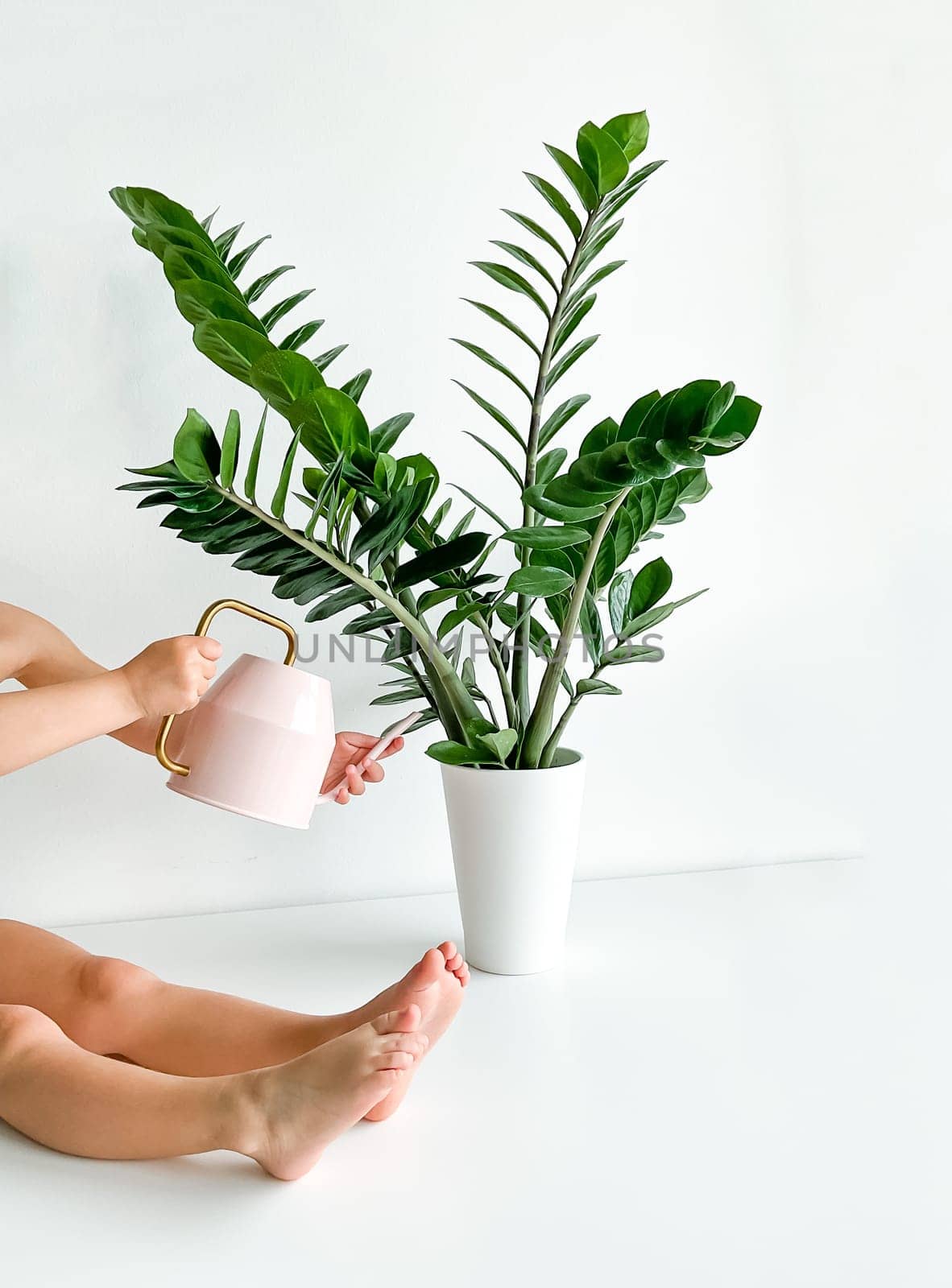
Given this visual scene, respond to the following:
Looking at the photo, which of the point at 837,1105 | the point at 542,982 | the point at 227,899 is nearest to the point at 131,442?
the point at 227,899

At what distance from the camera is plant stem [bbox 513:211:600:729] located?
1058mm

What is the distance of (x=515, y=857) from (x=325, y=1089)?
38cm

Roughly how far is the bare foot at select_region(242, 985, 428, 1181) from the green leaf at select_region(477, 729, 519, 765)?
1.03ft

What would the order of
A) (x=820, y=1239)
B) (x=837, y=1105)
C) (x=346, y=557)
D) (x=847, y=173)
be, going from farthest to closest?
(x=847, y=173) < (x=346, y=557) < (x=837, y=1105) < (x=820, y=1239)

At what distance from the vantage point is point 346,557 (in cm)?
104

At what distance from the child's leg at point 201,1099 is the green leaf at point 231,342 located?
20.0 inches

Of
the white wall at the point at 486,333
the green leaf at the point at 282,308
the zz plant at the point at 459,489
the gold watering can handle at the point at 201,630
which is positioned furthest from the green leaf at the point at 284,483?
the white wall at the point at 486,333

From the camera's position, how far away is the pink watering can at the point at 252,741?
86 centimetres

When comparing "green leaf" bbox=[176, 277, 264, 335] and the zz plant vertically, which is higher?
"green leaf" bbox=[176, 277, 264, 335]

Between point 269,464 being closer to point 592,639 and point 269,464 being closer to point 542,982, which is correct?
point 592,639

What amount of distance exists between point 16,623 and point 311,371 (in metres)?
0.39

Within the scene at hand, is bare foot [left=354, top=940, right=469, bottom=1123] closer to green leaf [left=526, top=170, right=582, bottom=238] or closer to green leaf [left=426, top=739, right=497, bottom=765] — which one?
green leaf [left=426, top=739, right=497, bottom=765]

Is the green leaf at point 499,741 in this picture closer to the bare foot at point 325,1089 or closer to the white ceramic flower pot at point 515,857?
the white ceramic flower pot at point 515,857

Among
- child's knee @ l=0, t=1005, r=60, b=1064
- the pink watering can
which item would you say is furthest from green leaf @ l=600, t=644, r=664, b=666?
child's knee @ l=0, t=1005, r=60, b=1064
